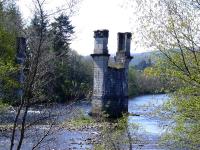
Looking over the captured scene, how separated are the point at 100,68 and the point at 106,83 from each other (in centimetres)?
213

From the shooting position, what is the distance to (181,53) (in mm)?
9914

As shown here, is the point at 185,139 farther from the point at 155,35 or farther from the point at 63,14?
the point at 63,14

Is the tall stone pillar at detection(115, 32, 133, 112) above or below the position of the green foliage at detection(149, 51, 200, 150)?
above

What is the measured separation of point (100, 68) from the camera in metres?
56.3

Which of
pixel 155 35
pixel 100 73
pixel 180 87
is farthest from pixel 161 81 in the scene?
pixel 100 73

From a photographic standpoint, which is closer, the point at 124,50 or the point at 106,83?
the point at 106,83

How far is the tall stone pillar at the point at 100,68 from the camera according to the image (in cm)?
5428

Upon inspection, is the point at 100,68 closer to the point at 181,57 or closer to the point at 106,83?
the point at 106,83

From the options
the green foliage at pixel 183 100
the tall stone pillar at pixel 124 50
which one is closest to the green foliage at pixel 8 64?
the green foliage at pixel 183 100

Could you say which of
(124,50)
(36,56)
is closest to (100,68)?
(124,50)

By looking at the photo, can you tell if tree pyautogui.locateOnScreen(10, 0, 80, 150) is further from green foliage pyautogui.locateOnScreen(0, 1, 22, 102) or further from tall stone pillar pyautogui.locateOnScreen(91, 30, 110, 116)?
tall stone pillar pyautogui.locateOnScreen(91, 30, 110, 116)

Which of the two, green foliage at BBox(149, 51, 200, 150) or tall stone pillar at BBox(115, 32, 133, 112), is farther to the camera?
tall stone pillar at BBox(115, 32, 133, 112)

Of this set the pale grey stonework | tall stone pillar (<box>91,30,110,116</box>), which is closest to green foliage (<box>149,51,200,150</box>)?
the pale grey stonework

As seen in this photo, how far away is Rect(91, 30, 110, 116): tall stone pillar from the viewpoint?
54.3 m
